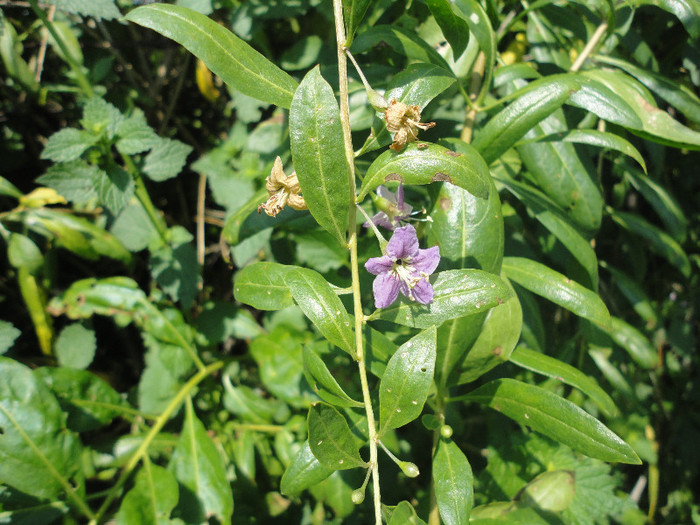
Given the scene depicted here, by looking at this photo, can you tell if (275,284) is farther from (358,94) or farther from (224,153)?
(224,153)

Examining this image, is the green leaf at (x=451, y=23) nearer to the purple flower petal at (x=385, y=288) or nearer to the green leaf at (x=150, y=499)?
the purple flower petal at (x=385, y=288)

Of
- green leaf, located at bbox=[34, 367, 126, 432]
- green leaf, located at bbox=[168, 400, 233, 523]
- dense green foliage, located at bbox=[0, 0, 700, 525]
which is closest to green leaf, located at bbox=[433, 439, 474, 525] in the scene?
dense green foliage, located at bbox=[0, 0, 700, 525]

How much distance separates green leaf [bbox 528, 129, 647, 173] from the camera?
118 centimetres

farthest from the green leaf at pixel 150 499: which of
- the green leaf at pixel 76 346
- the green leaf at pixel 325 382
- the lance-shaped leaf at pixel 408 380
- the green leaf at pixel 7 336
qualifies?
the lance-shaped leaf at pixel 408 380

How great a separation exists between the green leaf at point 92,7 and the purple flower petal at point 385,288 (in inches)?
49.1

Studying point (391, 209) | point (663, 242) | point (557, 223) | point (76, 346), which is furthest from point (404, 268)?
point (76, 346)

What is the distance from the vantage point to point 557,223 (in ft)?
4.32

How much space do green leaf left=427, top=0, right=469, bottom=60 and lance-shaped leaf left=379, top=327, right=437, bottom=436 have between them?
645 mm

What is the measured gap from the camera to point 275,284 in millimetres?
1061

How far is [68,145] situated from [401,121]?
114 cm

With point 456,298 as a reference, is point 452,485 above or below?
below

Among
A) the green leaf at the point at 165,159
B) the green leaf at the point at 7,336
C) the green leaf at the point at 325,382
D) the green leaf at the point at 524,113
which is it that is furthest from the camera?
the green leaf at the point at 165,159

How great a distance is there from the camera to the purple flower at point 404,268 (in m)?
0.96

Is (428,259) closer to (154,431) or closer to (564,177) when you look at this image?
(564,177)
